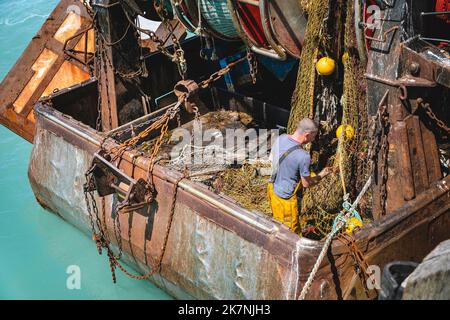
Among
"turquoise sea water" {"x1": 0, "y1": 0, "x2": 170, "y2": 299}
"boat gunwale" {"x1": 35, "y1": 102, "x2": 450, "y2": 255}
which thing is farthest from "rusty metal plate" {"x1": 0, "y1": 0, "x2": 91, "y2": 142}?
"boat gunwale" {"x1": 35, "y1": 102, "x2": 450, "y2": 255}

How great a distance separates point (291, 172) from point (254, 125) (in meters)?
2.90

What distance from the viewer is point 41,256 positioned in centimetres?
757

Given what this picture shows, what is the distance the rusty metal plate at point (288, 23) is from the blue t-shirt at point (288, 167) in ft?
3.87

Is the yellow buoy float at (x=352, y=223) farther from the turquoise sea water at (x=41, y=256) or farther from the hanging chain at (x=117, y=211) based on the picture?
the turquoise sea water at (x=41, y=256)

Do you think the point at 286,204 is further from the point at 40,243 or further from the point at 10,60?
the point at 10,60

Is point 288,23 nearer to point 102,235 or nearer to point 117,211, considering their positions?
point 117,211

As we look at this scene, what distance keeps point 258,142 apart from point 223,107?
114cm

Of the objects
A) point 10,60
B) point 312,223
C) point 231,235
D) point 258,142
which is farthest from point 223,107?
point 10,60

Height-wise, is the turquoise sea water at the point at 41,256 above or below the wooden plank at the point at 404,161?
below

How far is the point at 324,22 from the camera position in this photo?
218 inches

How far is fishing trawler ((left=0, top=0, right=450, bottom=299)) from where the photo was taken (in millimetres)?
4699

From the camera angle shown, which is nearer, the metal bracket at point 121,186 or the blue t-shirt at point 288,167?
the blue t-shirt at point 288,167

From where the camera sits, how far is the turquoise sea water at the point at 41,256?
22.6 feet

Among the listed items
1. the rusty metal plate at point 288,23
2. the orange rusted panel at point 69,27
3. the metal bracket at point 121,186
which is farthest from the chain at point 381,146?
the orange rusted panel at point 69,27
